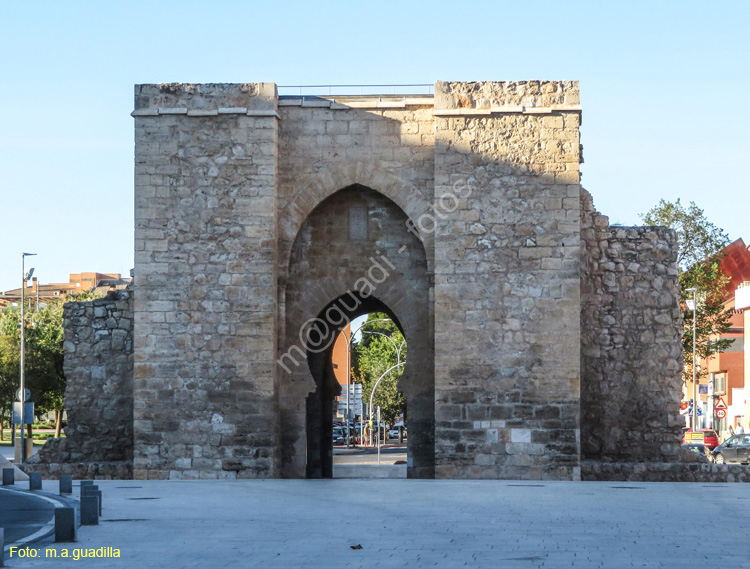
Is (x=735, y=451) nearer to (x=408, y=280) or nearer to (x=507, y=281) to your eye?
(x=408, y=280)

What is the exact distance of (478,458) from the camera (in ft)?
58.3

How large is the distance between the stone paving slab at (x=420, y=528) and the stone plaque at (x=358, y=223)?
5189mm

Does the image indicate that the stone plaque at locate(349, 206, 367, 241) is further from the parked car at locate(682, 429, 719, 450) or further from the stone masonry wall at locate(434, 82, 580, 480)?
the parked car at locate(682, 429, 719, 450)

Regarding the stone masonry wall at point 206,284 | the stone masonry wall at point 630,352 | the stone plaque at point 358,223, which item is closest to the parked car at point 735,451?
the stone masonry wall at point 630,352

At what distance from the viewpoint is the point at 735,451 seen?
32844 millimetres

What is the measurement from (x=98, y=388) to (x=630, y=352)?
8.94 m

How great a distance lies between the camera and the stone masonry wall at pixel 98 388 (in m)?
19.3

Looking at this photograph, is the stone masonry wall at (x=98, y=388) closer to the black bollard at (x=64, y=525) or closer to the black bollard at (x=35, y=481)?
the black bollard at (x=35, y=481)

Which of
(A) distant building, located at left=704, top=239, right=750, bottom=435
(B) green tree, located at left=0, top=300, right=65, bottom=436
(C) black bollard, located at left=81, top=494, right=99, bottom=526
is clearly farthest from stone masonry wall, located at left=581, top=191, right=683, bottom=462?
(A) distant building, located at left=704, top=239, right=750, bottom=435

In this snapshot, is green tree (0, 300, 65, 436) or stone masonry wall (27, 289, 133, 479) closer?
stone masonry wall (27, 289, 133, 479)

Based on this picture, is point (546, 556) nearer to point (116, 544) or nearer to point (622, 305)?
point (116, 544)

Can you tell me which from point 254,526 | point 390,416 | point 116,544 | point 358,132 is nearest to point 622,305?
point 358,132

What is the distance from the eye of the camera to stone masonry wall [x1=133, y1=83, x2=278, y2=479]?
59.6 feet

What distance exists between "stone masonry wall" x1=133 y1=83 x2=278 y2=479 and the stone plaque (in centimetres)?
161
